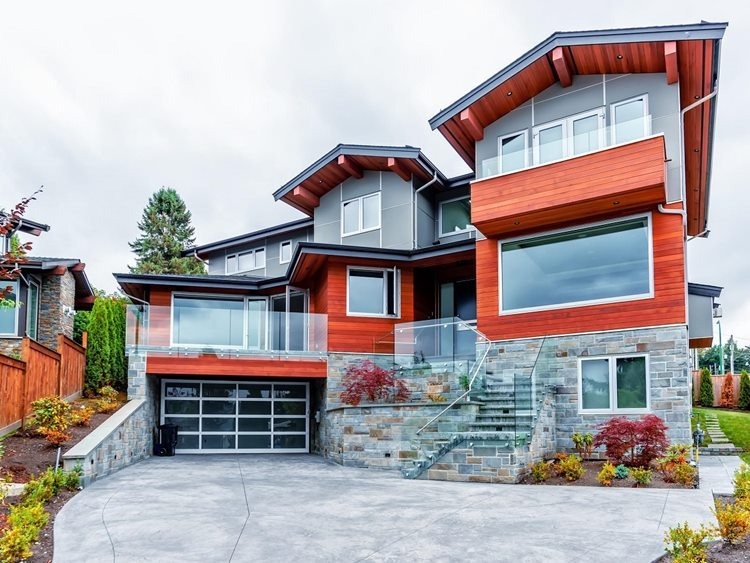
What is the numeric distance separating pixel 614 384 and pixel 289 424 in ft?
31.1

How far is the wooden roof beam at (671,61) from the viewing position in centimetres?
1277

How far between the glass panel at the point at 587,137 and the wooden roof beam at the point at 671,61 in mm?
1666

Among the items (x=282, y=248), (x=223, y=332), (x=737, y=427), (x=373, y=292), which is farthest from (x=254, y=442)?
(x=737, y=427)

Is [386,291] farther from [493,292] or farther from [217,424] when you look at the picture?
[217,424]

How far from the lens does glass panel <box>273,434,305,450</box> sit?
18500 millimetres

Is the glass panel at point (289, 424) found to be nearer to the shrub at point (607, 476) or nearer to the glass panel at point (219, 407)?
the glass panel at point (219, 407)

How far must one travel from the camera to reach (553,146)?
14.0 m

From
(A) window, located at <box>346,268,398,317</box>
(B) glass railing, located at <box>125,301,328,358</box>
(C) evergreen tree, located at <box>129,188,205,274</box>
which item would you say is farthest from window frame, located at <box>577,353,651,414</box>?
(C) evergreen tree, located at <box>129,188,205,274</box>

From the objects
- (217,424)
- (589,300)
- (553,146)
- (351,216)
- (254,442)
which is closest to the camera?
(589,300)

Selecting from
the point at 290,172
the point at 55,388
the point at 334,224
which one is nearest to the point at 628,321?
the point at 334,224

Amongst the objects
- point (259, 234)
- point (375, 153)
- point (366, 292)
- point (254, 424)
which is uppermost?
point (375, 153)

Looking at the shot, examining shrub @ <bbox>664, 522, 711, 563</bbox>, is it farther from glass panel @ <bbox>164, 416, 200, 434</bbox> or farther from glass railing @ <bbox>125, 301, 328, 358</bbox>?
glass panel @ <bbox>164, 416, 200, 434</bbox>

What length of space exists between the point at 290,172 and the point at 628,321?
94.7ft

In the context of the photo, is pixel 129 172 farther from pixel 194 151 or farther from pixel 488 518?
pixel 488 518
